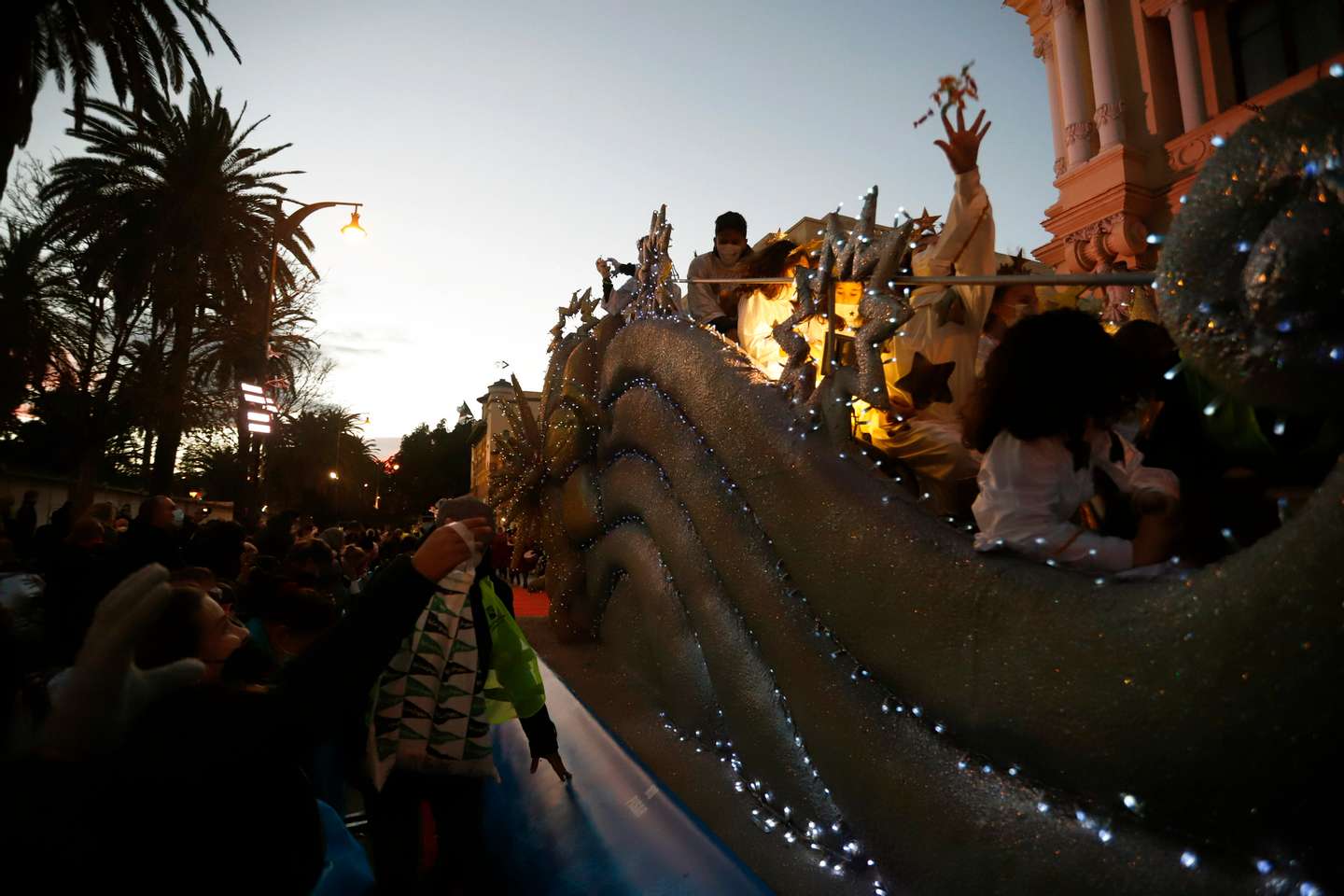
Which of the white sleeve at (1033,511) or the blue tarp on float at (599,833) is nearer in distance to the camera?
the white sleeve at (1033,511)

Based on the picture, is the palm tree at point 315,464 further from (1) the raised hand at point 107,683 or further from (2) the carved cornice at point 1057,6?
(1) the raised hand at point 107,683

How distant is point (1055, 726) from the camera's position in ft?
6.83

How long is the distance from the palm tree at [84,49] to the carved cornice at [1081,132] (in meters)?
18.8

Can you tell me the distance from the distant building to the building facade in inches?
476

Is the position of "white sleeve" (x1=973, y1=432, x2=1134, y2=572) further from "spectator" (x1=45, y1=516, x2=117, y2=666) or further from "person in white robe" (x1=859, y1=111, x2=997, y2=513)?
"spectator" (x1=45, y1=516, x2=117, y2=666)

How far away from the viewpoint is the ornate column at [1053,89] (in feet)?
61.7

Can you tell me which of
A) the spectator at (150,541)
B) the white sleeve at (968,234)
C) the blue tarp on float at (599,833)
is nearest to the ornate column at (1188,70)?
the white sleeve at (968,234)

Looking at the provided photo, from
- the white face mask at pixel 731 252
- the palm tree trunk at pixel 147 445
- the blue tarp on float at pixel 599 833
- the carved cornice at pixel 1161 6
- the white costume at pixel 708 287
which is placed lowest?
the blue tarp on float at pixel 599 833

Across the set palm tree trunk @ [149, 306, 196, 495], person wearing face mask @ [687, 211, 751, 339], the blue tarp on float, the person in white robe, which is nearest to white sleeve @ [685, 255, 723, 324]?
person wearing face mask @ [687, 211, 751, 339]

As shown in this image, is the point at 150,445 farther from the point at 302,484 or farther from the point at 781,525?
the point at 781,525

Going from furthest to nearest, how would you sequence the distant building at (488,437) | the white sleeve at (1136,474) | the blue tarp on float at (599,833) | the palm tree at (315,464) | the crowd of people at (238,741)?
the palm tree at (315,464) < the distant building at (488,437) < the blue tarp on float at (599,833) < the white sleeve at (1136,474) < the crowd of people at (238,741)

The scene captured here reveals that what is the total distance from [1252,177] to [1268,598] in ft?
2.85

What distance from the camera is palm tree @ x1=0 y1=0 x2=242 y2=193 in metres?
9.86

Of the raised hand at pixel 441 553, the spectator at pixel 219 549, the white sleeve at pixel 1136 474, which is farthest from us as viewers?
the spectator at pixel 219 549
